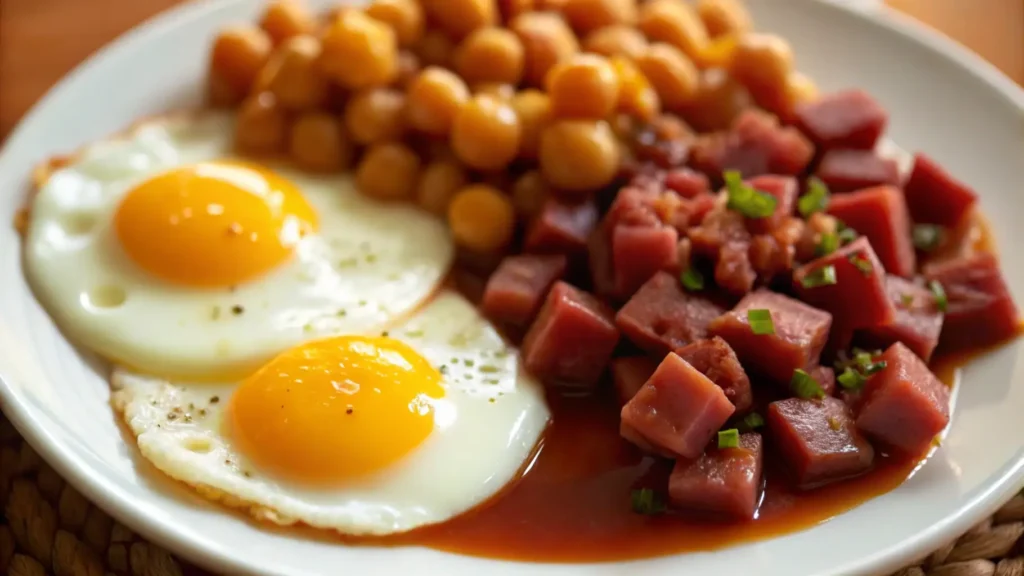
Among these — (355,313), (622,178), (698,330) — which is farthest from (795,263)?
(355,313)

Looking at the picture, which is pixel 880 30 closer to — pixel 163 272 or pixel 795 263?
pixel 795 263

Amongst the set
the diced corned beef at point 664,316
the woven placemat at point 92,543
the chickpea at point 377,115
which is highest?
the diced corned beef at point 664,316

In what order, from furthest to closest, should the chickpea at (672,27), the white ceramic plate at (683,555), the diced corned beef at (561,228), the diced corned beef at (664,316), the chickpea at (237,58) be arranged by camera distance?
the chickpea at (237,58)
the chickpea at (672,27)
the diced corned beef at (561,228)
the diced corned beef at (664,316)
the white ceramic plate at (683,555)

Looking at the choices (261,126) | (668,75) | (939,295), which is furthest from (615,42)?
(939,295)

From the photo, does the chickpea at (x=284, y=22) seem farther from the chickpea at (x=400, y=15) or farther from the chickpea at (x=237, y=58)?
the chickpea at (x=400, y=15)

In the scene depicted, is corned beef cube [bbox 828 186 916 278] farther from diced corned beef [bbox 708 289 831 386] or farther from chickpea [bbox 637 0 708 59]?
chickpea [bbox 637 0 708 59]

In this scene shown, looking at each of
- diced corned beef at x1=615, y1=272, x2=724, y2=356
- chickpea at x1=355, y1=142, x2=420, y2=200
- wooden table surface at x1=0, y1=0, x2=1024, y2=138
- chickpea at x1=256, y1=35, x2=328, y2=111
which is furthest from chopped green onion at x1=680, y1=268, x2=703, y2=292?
wooden table surface at x1=0, y1=0, x2=1024, y2=138

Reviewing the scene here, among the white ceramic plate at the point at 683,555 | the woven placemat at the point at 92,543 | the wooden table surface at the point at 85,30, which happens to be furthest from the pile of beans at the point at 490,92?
the woven placemat at the point at 92,543
